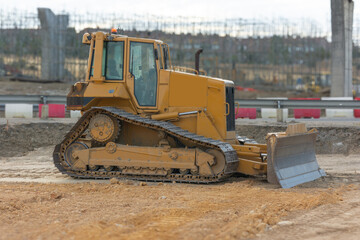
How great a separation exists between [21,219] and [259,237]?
319 cm

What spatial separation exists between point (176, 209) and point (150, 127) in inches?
141

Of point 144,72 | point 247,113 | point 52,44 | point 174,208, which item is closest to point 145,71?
point 144,72

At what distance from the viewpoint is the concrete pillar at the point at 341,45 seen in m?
28.7

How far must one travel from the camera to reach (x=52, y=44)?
108ft

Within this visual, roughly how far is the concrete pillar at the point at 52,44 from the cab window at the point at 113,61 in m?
21.6

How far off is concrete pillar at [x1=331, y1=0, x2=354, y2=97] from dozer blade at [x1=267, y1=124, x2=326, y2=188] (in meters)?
17.9

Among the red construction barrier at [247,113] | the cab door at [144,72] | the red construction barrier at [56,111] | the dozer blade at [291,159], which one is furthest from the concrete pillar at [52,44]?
the dozer blade at [291,159]

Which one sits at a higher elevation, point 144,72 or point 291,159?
point 144,72

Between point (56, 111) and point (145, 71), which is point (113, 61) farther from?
point (56, 111)

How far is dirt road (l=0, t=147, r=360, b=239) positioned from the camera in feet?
22.1

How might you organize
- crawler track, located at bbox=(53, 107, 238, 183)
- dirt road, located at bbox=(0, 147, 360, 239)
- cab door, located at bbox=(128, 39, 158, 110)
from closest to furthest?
dirt road, located at bbox=(0, 147, 360, 239) → crawler track, located at bbox=(53, 107, 238, 183) → cab door, located at bbox=(128, 39, 158, 110)

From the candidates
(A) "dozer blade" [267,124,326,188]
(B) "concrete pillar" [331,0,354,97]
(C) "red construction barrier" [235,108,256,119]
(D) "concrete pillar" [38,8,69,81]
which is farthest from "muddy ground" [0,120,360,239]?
(D) "concrete pillar" [38,8,69,81]

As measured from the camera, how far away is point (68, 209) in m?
8.16

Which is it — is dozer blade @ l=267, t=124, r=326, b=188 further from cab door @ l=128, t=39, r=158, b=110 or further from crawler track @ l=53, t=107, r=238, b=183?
cab door @ l=128, t=39, r=158, b=110
